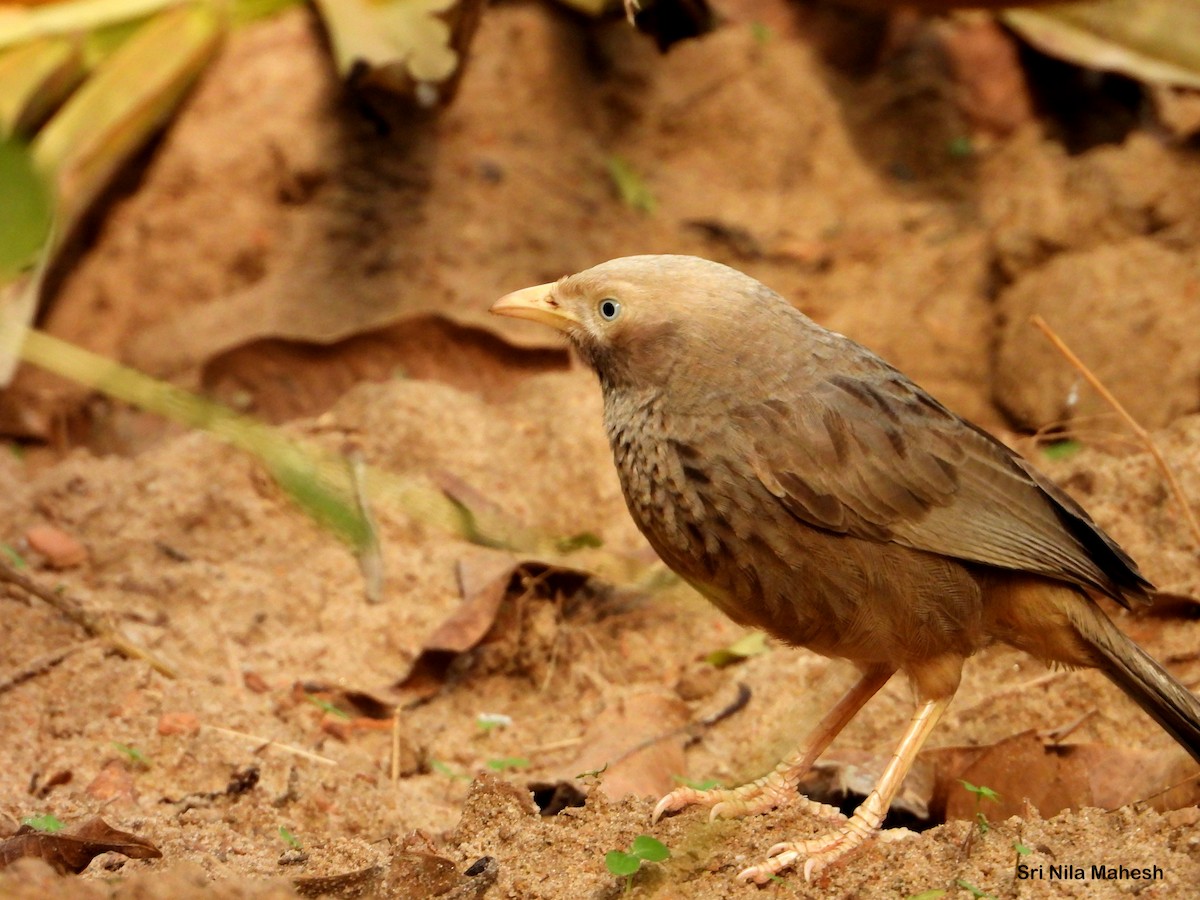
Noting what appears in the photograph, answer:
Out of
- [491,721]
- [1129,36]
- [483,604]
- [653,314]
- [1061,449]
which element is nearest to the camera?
[653,314]

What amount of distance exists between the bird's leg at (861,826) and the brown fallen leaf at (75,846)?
4.27 ft

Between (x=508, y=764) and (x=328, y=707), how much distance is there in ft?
1.93

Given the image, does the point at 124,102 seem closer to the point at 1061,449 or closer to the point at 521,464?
the point at 521,464

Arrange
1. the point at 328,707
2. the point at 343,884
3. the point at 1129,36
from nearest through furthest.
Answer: the point at 343,884 → the point at 328,707 → the point at 1129,36

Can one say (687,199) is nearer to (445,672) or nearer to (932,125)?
(932,125)

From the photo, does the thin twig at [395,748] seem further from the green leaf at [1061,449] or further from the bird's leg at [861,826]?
the green leaf at [1061,449]

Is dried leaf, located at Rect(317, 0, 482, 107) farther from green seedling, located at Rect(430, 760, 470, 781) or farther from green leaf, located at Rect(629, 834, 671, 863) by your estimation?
green leaf, located at Rect(629, 834, 671, 863)

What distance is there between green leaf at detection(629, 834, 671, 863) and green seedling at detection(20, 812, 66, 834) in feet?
4.01

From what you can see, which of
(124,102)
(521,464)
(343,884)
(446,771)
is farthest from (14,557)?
(124,102)

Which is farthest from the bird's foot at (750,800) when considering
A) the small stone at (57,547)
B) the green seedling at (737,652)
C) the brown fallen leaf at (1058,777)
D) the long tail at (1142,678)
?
the small stone at (57,547)

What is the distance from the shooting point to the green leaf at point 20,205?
55.1 inches

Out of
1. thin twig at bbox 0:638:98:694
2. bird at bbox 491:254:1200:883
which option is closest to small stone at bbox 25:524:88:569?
thin twig at bbox 0:638:98:694

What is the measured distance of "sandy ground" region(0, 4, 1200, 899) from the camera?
3086 mm

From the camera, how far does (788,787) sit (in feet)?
11.4
